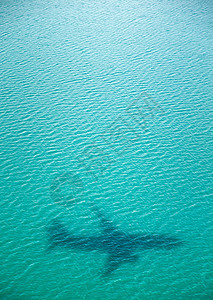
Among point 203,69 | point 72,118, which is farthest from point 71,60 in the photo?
point 203,69

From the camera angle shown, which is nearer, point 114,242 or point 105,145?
point 114,242

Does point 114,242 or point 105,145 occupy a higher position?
point 105,145

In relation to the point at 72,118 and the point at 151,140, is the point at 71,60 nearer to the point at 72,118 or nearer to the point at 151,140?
the point at 72,118

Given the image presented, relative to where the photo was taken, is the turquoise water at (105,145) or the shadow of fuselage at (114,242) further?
the shadow of fuselage at (114,242)

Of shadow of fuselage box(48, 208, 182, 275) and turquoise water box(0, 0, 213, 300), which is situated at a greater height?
turquoise water box(0, 0, 213, 300)

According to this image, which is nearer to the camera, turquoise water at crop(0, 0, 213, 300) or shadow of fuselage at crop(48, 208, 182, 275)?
turquoise water at crop(0, 0, 213, 300)
